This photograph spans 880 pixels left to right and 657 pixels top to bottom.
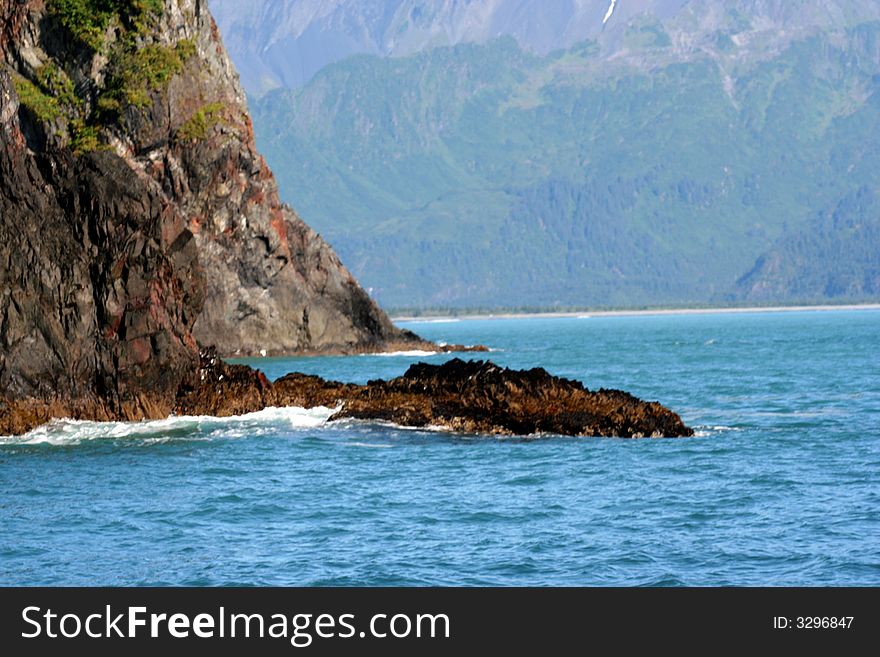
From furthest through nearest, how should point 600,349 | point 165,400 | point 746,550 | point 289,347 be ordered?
point 600,349 < point 289,347 < point 165,400 < point 746,550

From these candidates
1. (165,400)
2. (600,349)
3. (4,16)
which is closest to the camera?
(165,400)

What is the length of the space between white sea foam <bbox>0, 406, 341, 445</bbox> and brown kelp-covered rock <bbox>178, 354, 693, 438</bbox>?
33.6 inches

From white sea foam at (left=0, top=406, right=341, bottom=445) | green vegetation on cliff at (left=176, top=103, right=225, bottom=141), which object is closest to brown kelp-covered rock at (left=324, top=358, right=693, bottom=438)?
white sea foam at (left=0, top=406, right=341, bottom=445)

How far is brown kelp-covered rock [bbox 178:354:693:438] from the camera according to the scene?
58219 mm

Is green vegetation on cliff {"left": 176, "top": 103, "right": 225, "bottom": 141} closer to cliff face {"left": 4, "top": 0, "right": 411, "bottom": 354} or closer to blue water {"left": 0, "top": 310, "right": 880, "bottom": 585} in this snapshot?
cliff face {"left": 4, "top": 0, "right": 411, "bottom": 354}

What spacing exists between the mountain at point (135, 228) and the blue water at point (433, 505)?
104 inches

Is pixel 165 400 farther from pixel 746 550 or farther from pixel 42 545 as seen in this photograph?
pixel 746 550

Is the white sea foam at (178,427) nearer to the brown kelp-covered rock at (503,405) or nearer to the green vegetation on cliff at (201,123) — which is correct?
the brown kelp-covered rock at (503,405)

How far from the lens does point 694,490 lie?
4416cm

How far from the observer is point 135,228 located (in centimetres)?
6312

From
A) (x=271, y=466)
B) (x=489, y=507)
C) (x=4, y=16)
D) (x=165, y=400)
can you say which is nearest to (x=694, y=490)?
(x=489, y=507)

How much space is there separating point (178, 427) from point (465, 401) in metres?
10.8

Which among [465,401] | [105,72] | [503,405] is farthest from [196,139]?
[503,405]
